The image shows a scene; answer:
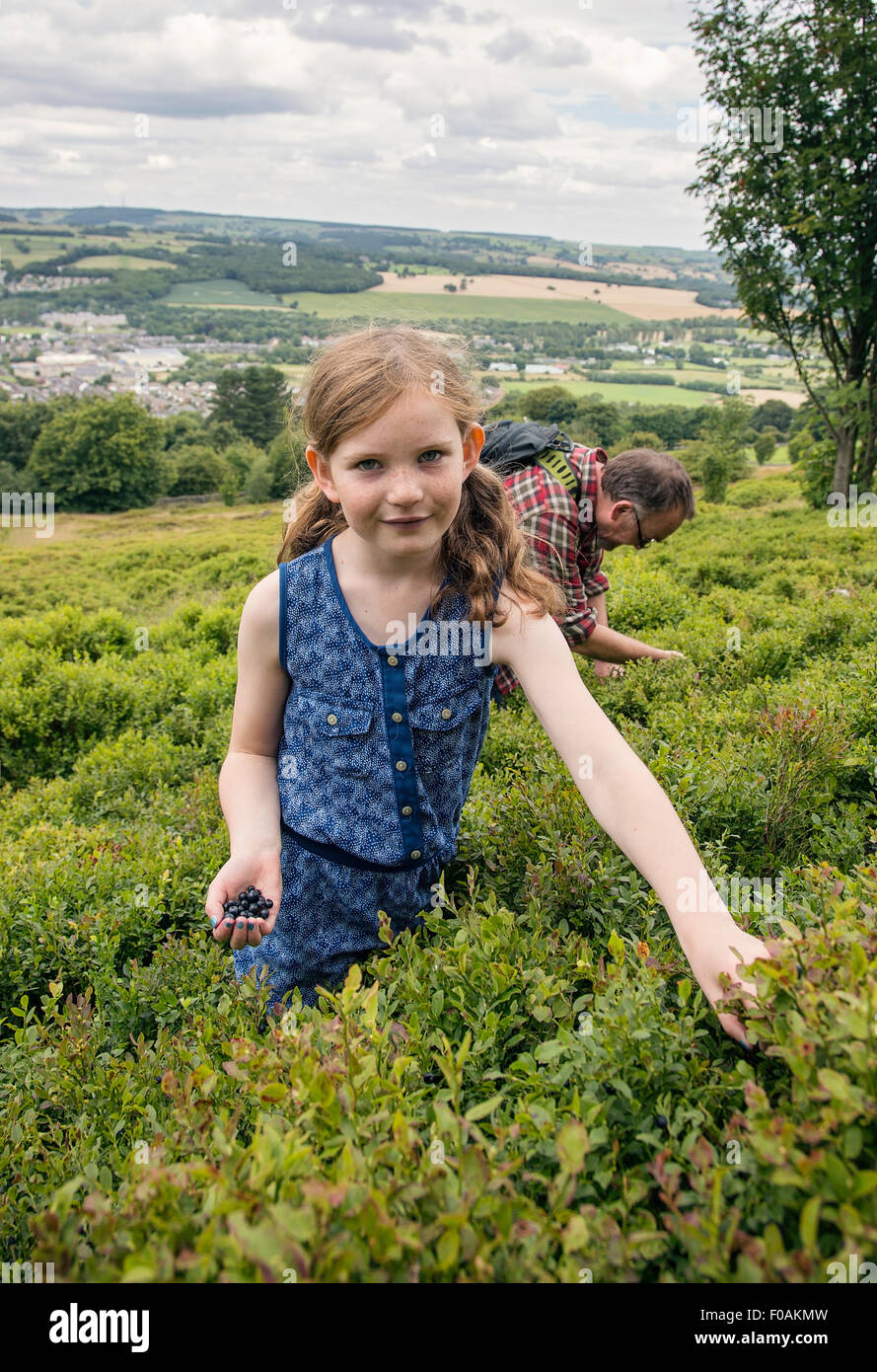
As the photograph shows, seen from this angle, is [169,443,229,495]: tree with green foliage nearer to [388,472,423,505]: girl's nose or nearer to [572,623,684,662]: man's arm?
[572,623,684,662]: man's arm

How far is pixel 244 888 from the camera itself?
242cm

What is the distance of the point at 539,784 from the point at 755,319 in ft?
64.7

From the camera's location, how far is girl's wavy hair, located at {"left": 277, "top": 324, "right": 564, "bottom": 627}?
2.32 m

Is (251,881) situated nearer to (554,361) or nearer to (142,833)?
(142,833)

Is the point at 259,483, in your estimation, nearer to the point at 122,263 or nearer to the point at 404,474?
the point at 404,474

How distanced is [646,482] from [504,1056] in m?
3.59

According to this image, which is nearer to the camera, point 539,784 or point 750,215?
point 539,784

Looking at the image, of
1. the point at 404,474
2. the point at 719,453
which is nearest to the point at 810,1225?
the point at 404,474

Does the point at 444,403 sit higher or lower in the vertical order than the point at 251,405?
lower

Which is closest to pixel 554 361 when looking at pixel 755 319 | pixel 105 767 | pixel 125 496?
pixel 125 496

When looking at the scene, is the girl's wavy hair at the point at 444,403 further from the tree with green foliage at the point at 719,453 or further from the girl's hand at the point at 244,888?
the tree with green foliage at the point at 719,453

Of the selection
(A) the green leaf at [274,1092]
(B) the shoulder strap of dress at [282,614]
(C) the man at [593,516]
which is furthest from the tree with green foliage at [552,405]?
(A) the green leaf at [274,1092]

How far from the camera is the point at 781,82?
57.4ft

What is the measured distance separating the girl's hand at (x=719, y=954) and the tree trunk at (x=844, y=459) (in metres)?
20.7
